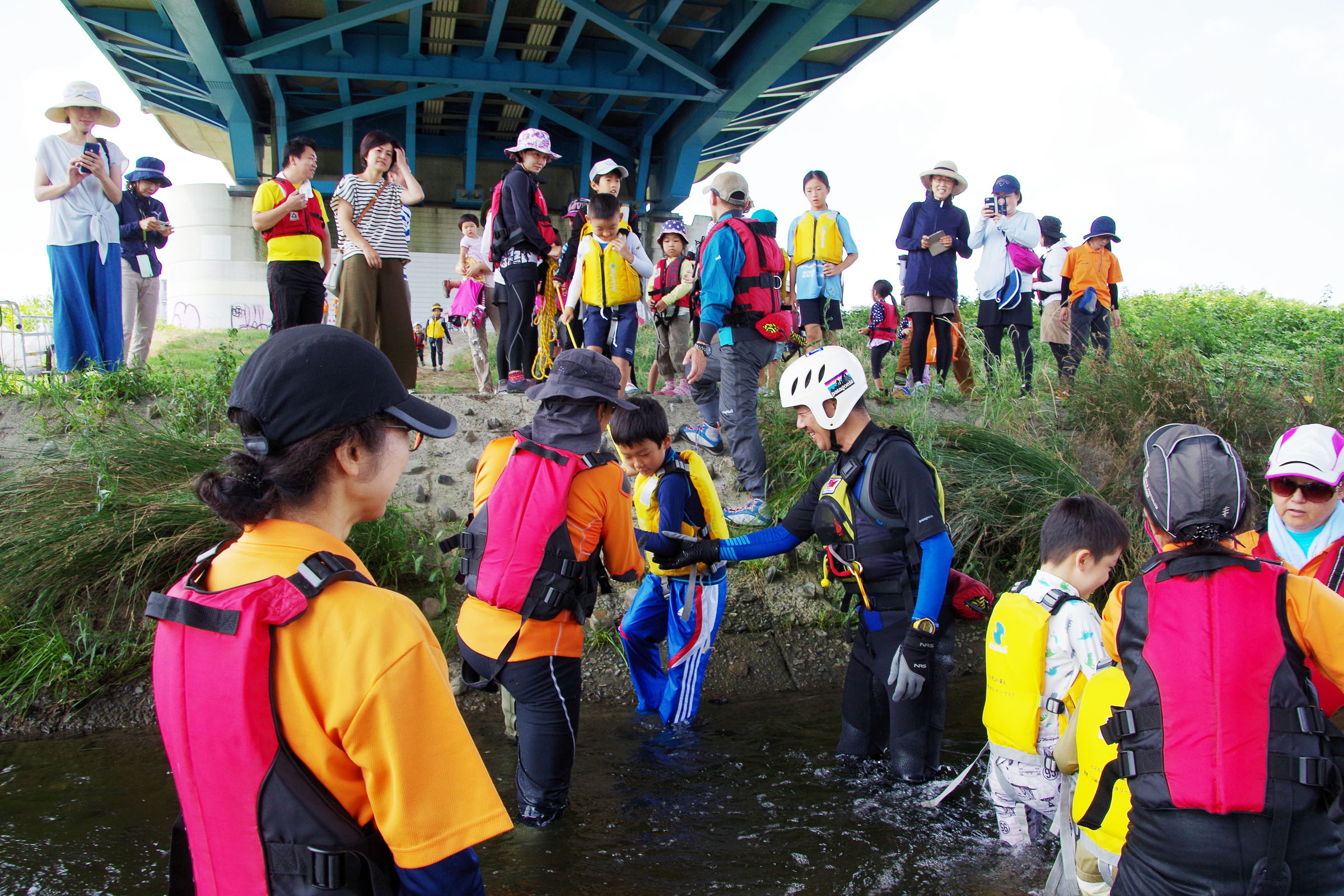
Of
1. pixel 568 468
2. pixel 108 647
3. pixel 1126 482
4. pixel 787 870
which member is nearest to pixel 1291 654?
pixel 787 870

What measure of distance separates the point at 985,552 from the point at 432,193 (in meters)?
17.9

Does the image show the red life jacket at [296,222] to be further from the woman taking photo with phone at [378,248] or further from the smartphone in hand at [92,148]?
the smartphone in hand at [92,148]

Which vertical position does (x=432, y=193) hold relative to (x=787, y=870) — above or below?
above

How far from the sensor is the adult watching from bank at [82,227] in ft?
21.8

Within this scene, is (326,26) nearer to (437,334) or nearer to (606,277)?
(437,334)

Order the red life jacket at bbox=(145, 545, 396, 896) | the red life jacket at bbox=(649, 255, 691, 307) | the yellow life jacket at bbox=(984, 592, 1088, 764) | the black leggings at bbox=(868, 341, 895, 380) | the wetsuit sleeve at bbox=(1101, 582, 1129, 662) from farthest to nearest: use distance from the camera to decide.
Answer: the black leggings at bbox=(868, 341, 895, 380)
the red life jacket at bbox=(649, 255, 691, 307)
the yellow life jacket at bbox=(984, 592, 1088, 764)
the wetsuit sleeve at bbox=(1101, 582, 1129, 662)
the red life jacket at bbox=(145, 545, 396, 896)

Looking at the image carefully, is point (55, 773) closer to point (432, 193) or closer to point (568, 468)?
point (568, 468)

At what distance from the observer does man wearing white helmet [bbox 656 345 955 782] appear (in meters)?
3.61

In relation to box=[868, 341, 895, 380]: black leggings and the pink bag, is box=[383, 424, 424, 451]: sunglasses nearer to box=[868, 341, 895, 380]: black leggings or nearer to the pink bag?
the pink bag

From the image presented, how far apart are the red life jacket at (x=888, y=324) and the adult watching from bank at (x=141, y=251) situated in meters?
7.18

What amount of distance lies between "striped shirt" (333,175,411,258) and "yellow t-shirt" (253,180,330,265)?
215 mm

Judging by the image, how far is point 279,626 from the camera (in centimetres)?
133

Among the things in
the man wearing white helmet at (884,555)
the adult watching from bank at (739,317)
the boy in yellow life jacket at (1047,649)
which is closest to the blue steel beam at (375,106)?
the adult watching from bank at (739,317)

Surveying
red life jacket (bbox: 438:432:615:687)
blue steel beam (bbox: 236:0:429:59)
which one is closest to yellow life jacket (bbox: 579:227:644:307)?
red life jacket (bbox: 438:432:615:687)
